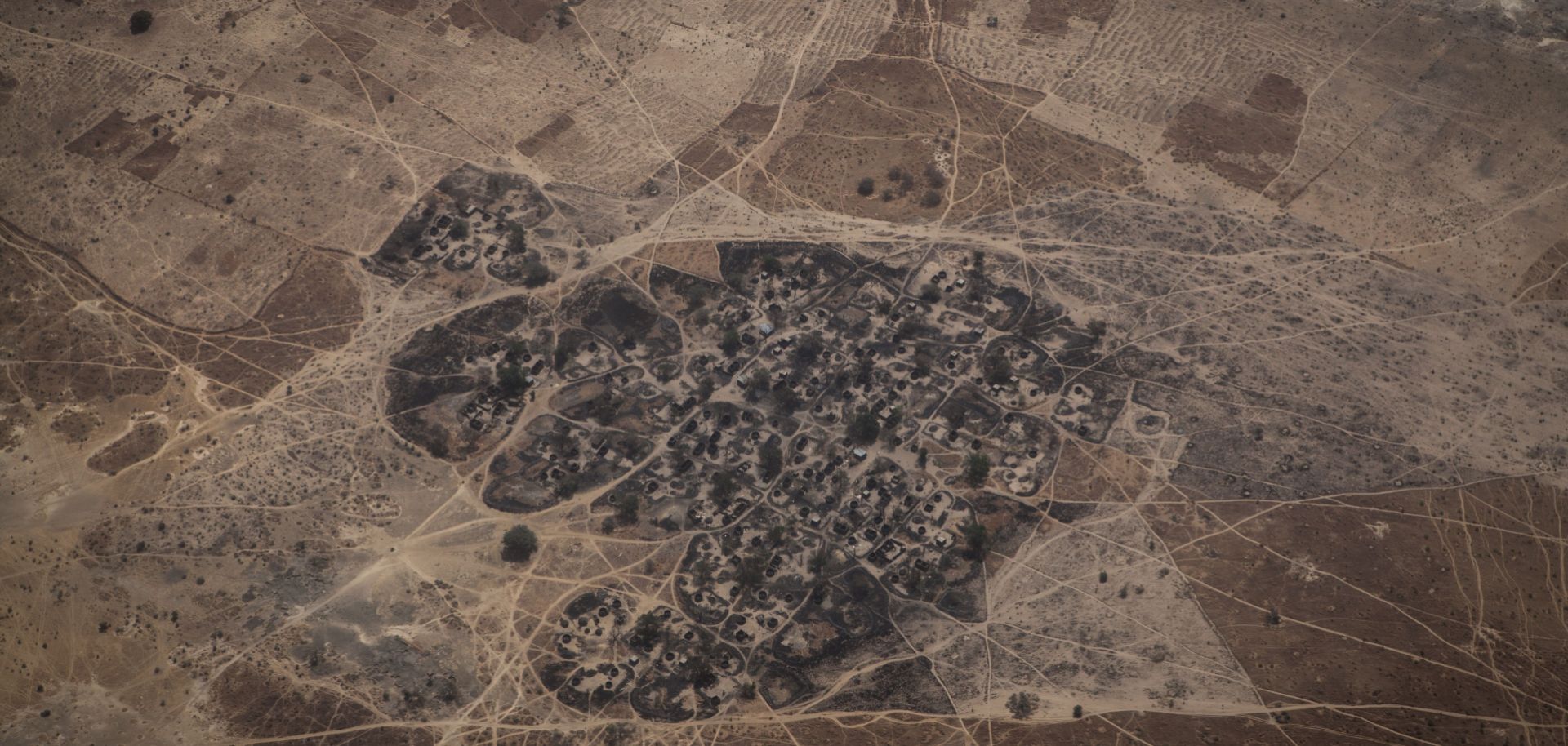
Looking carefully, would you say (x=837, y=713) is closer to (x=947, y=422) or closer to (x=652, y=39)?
(x=947, y=422)

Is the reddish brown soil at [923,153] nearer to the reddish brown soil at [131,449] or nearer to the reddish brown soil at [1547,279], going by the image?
the reddish brown soil at [1547,279]

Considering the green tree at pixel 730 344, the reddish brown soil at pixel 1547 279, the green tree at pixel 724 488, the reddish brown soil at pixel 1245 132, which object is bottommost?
the reddish brown soil at pixel 1547 279

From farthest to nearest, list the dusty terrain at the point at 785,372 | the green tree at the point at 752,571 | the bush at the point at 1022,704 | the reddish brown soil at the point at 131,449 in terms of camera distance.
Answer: the reddish brown soil at the point at 131,449, the green tree at the point at 752,571, the dusty terrain at the point at 785,372, the bush at the point at 1022,704

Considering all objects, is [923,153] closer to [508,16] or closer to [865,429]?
[865,429]

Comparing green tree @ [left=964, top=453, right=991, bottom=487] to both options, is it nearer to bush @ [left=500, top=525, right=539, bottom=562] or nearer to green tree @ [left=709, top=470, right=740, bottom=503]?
green tree @ [left=709, top=470, right=740, bottom=503]

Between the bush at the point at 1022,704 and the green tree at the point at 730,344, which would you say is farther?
the green tree at the point at 730,344

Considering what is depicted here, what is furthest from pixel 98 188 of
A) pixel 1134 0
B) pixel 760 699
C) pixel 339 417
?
pixel 1134 0

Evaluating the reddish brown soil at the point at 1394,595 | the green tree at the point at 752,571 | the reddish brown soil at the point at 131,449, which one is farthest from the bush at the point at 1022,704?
the reddish brown soil at the point at 131,449
